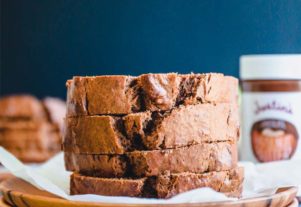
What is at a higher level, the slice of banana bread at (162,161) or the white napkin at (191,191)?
the slice of banana bread at (162,161)

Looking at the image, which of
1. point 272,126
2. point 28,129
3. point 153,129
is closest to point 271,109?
point 272,126

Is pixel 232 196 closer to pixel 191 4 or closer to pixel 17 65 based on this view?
pixel 191 4

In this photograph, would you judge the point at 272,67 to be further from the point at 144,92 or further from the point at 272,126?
the point at 144,92

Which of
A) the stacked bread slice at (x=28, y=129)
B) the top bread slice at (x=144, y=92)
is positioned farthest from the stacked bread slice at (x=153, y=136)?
the stacked bread slice at (x=28, y=129)

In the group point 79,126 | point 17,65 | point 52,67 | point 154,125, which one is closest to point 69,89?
point 79,126

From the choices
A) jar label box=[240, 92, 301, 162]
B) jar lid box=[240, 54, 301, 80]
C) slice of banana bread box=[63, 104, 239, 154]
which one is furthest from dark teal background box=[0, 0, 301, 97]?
slice of banana bread box=[63, 104, 239, 154]

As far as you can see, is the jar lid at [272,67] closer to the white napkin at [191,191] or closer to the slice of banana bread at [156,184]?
the white napkin at [191,191]
